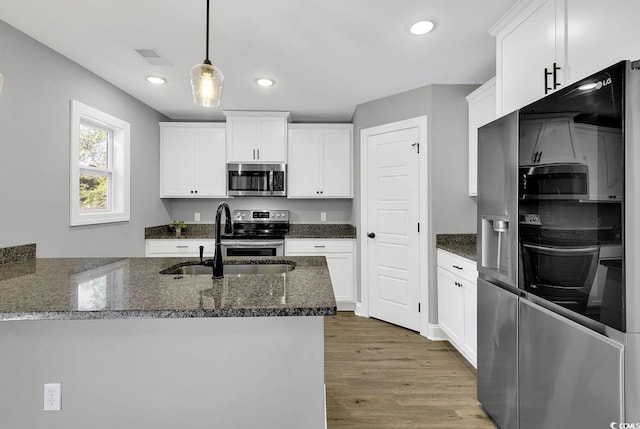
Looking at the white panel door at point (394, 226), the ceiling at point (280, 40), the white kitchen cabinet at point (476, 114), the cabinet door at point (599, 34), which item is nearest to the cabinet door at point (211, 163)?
the ceiling at point (280, 40)

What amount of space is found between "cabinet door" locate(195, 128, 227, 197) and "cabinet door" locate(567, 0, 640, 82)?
3636 millimetres

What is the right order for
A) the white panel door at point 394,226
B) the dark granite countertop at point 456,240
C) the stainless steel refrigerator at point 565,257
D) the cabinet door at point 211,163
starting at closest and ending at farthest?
the stainless steel refrigerator at point 565,257, the dark granite countertop at point 456,240, the white panel door at point 394,226, the cabinet door at point 211,163

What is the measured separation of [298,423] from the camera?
129 cm

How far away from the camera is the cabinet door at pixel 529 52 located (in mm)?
1622

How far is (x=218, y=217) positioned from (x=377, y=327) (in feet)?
8.07

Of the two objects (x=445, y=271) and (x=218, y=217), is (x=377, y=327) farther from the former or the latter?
(x=218, y=217)

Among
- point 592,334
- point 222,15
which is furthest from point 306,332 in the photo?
point 222,15

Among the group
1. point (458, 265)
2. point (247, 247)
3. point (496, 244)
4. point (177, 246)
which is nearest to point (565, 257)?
point (496, 244)

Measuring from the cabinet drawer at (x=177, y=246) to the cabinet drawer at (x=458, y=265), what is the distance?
261 centimetres

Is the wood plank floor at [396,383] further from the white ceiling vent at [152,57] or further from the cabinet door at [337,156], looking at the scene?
the white ceiling vent at [152,57]

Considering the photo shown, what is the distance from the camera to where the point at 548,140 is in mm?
1414

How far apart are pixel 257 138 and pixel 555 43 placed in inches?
126

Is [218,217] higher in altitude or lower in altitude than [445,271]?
higher

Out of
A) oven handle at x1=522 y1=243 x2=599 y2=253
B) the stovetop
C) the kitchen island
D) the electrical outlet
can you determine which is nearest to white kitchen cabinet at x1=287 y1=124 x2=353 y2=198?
the stovetop
